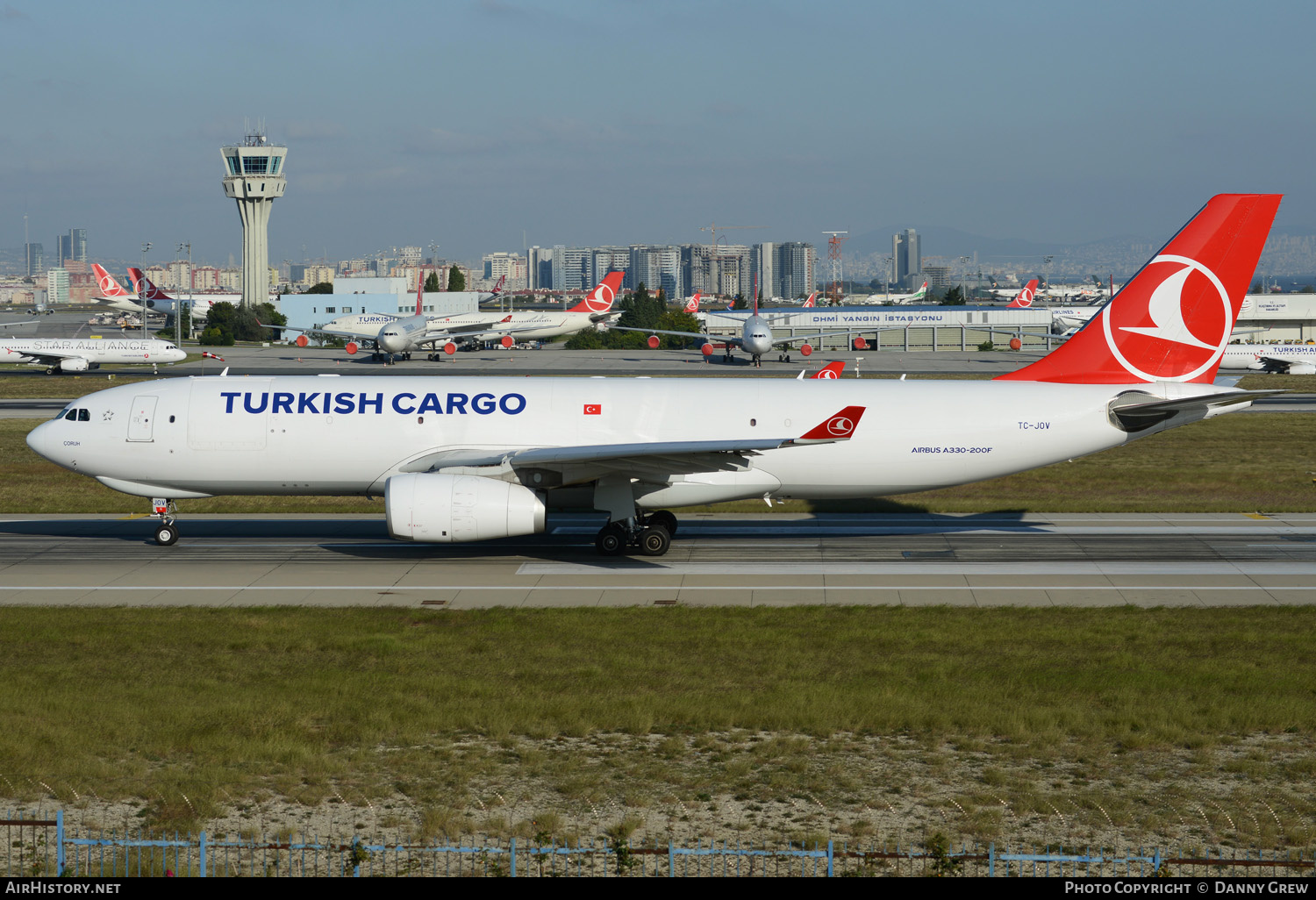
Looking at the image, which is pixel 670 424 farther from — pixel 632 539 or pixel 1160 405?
pixel 1160 405

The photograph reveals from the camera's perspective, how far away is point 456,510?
86.0ft

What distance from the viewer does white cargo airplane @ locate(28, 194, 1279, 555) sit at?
28.8 meters

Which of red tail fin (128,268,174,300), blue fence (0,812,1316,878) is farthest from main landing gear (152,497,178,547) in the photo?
red tail fin (128,268,174,300)

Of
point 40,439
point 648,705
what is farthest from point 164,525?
point 648,705

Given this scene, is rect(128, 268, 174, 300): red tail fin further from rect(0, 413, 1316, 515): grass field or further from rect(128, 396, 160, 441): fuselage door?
rect(128, 396, 160, 441): fuselage door

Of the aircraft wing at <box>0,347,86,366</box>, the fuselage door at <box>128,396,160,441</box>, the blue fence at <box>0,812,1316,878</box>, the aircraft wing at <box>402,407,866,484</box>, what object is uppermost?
the aircraft wing at <box>0,347,86,366</box>

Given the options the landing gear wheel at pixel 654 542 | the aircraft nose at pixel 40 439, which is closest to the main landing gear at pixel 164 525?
the aircraft nose at pixel 40 439

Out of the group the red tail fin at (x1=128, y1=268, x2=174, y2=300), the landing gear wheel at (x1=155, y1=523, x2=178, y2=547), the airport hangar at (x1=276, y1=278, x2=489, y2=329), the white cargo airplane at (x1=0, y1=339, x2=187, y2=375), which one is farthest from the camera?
the airport hangar at (x1=276, y1=278, x2=489, y2=329)

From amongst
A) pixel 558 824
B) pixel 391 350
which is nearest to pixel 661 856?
pixel 558 824

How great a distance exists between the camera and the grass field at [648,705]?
533 inches

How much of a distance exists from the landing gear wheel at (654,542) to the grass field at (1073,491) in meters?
8.02

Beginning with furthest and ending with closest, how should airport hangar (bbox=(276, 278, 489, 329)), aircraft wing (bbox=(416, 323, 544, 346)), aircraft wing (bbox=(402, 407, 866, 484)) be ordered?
airport hangar (bbox=(276, 278, 489, 329)) < aircraft wing (bbox=(416, 323, 544, 346)) < aircraft wing (bbox=(402, 407, 866, 484))

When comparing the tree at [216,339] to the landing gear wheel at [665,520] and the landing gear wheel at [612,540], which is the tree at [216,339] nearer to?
the landing gear wheel at [665,520]

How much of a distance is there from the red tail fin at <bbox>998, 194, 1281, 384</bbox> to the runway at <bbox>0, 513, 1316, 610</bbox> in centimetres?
487
